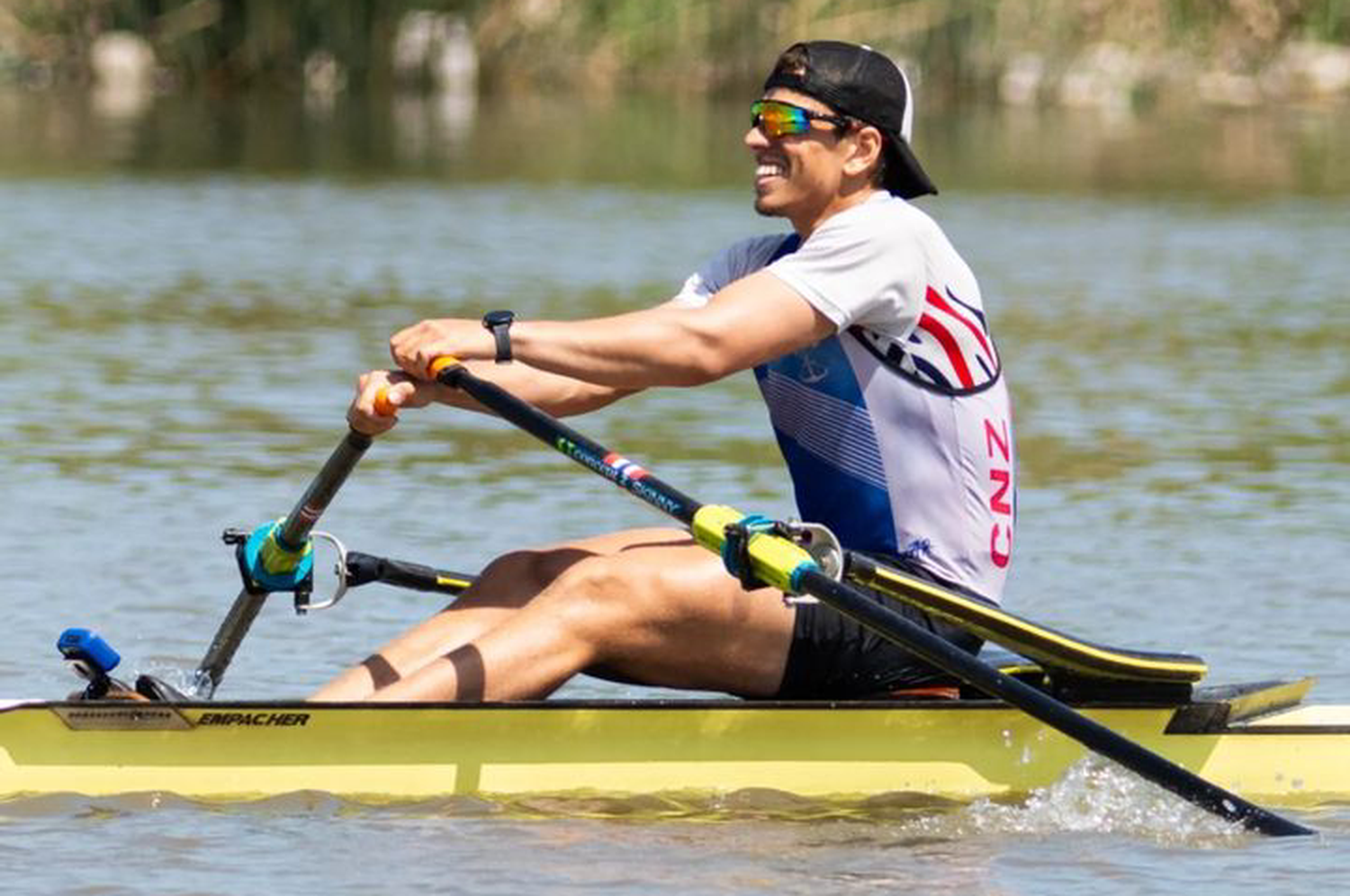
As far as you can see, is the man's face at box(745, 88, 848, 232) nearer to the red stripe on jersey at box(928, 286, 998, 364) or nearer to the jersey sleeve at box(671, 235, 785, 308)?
the jersey sleeve at box(671, 235, 785, 308)

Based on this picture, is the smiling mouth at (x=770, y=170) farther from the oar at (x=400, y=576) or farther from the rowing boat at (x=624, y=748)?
the oar at (x=400, y=576)

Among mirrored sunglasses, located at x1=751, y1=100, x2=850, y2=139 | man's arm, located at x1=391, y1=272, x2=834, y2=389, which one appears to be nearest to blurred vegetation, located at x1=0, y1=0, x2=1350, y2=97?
mirrored sunglasses, located at x1=751, y1=100, x2=850, y2=139

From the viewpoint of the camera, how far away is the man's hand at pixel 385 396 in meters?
7.30

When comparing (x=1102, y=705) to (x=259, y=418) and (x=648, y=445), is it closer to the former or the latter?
(x=648, y=445)

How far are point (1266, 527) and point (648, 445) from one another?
2934 millimetres

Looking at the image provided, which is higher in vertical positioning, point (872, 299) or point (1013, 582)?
point (872, 299)

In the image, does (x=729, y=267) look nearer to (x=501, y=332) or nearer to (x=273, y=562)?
(x=501, y=332)

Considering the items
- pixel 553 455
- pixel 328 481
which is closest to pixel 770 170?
pixel 328 481

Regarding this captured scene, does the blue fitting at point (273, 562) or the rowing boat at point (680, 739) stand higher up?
the blue fitting at point (273, 562)

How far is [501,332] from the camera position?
23.2 ft

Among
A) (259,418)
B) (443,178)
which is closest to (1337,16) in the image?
(443,178)

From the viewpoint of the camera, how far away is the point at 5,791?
23.6 ft

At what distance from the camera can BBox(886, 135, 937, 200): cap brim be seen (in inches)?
290

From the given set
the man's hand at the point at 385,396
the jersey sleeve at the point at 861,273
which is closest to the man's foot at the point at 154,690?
the man's hand at the point at 385,396
